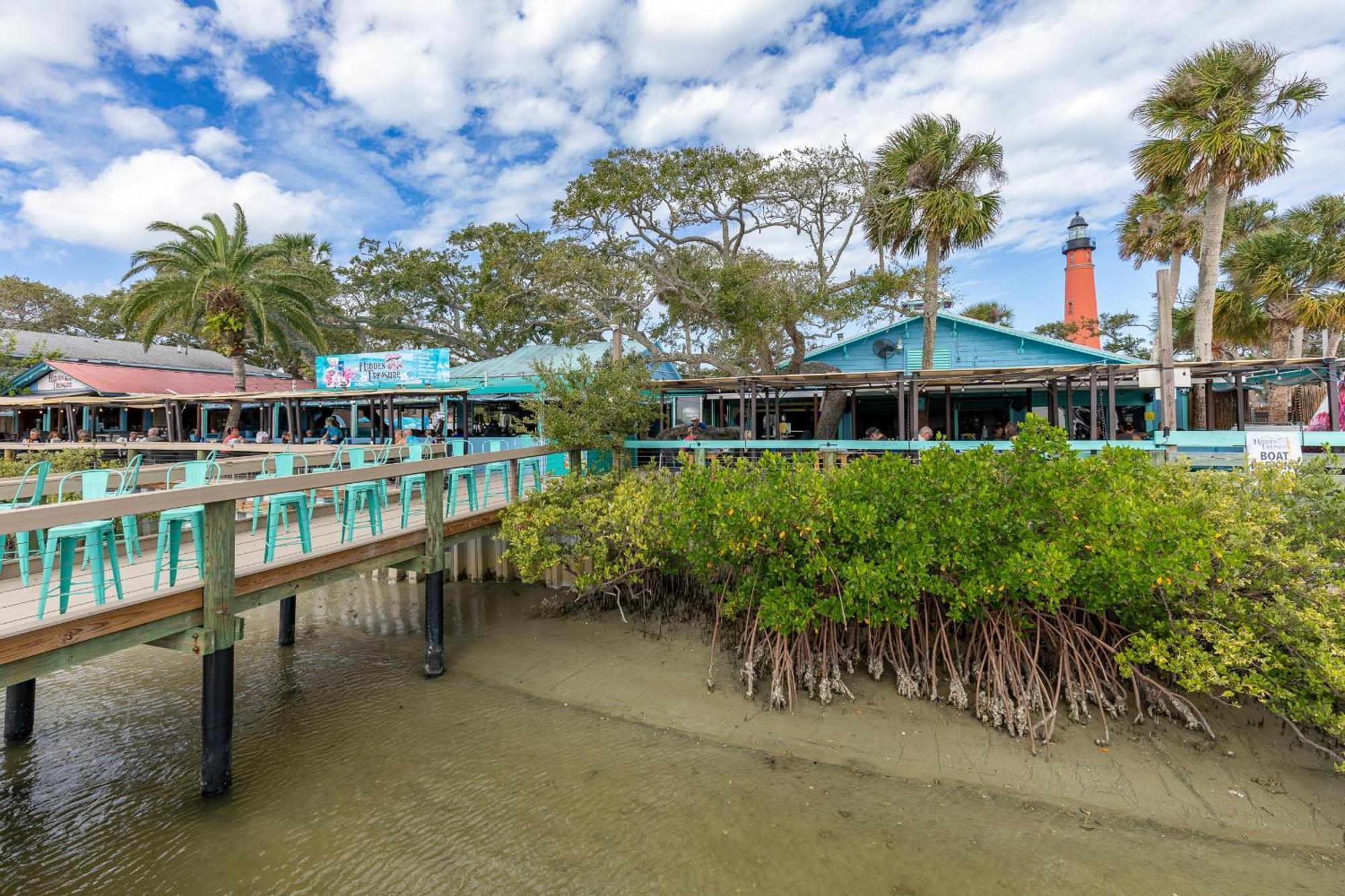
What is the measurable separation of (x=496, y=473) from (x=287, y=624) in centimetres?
461

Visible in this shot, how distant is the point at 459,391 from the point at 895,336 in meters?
12.9

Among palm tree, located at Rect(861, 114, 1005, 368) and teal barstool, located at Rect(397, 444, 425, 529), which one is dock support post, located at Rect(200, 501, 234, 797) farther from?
palm tree, located at Rect(861, 114, 1005, 368)

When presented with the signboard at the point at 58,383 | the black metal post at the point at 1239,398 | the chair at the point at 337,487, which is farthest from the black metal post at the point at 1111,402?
the signboard at the point at 58,383

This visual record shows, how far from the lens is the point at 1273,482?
19.7ft

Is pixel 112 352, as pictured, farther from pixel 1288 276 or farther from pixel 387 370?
pixel 1288 276

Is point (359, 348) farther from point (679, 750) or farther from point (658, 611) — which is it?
point (679, 750)

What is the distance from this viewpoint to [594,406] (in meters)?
9.98

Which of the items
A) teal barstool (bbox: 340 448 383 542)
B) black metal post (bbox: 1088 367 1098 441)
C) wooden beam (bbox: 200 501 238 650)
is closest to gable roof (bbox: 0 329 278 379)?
teal barstool (bbox: 340 448 383 542)

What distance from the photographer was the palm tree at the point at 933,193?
566 inches

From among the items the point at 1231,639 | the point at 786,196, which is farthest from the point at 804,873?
the point at 786,196

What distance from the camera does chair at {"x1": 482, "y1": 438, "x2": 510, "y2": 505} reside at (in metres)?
9.41

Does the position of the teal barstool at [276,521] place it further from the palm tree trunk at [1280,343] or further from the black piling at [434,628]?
the palm tree trunk at [1280,343]

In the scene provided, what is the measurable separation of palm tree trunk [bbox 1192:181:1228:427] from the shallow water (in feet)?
40.9

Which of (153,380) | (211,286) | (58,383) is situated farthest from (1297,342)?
(58,383)
